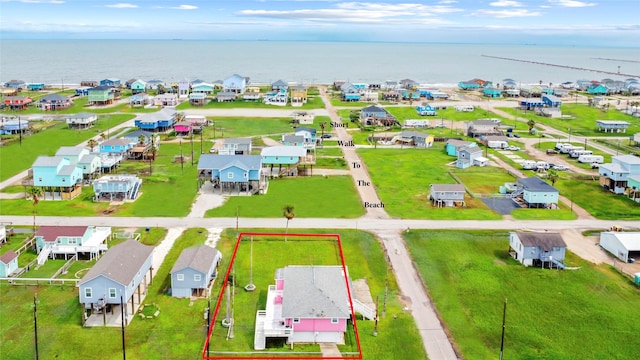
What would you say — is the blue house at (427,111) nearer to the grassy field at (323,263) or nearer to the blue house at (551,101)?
the blue house at (551,101)


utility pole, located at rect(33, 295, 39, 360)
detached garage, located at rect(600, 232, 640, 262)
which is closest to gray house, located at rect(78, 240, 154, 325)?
utility pole, located at rect(33, 295, 39, 360)

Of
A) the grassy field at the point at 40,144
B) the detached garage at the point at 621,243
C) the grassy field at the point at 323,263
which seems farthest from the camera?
the grassy field at the point at 40,144

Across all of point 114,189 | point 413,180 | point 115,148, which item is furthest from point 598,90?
point 114,189

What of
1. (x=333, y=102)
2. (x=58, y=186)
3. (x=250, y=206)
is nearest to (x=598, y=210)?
(x=250, y=206)

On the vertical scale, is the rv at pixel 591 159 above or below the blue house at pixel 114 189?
above

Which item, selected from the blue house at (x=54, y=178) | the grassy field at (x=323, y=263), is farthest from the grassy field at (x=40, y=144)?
the grassy field at (x=323, y=263)

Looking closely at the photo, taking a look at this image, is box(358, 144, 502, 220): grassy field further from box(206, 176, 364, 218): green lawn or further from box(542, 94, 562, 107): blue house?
box(542, 94, 562, 107): blue house

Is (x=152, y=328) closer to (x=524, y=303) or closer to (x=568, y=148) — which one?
(x=524, y=303)
